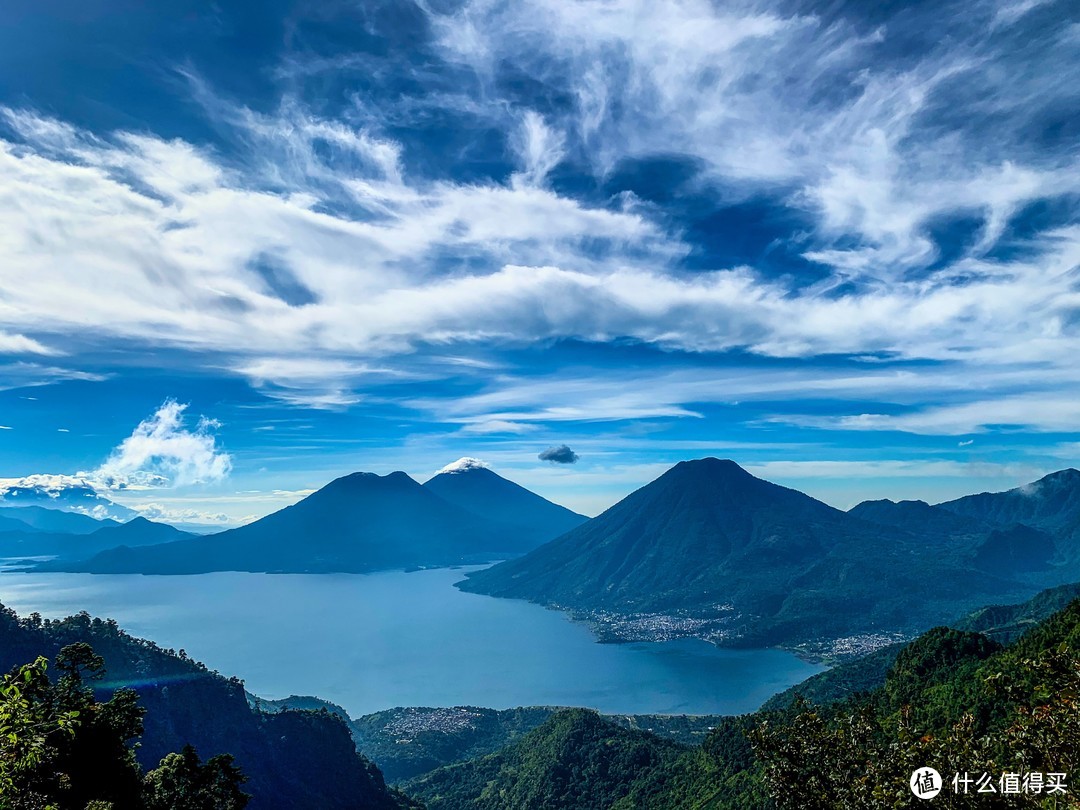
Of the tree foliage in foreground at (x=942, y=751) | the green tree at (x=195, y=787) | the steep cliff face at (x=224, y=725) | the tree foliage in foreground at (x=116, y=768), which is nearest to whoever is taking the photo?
the tree foliage in foreground at (x=942, y=751)

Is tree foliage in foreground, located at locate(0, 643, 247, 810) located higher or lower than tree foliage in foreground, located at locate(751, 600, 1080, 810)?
lower

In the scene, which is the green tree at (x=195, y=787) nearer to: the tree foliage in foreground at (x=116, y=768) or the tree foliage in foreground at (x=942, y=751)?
the tree foliage in foreground at (x=116, y=768)

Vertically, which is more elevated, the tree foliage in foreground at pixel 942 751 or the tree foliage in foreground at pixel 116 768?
the tree foliage in foreground at pixel 942 751

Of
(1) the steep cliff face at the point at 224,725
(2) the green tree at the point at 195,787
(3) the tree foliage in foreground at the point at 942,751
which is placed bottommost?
(1) the steep cliff face at the point at 224,725

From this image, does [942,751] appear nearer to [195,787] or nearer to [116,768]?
[195,787]

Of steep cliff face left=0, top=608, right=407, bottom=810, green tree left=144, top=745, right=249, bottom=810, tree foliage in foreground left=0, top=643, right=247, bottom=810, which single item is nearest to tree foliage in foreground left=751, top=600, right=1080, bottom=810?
green tree left=144, top=745, right=249, bottom=810

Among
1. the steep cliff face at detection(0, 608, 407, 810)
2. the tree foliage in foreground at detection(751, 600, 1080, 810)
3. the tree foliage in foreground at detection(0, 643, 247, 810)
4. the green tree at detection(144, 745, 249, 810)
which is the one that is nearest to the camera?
the tree foliage in foreground at detection(751, 600, 1080, 810)

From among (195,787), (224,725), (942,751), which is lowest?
(224,725)

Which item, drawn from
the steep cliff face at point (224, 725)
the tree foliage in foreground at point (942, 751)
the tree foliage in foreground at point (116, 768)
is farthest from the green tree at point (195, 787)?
the steep cliff face at point (224, 725)

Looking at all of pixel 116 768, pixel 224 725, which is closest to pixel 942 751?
pixel 116 768

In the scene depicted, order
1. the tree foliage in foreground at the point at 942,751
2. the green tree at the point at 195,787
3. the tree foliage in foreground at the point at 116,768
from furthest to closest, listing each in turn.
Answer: the green tree at the point at 195,787, the tree foliage in foreground at the point at 116,768, the tree foliage in foreground at the point at 942,751

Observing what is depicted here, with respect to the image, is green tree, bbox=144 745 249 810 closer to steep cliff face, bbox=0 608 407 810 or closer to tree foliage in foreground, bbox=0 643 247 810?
tree foliage in foreground, bbox=0 643 247 810

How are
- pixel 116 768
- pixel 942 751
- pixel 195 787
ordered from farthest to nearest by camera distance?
pixel 116 768
pixel 195 787
pixel 942 751
